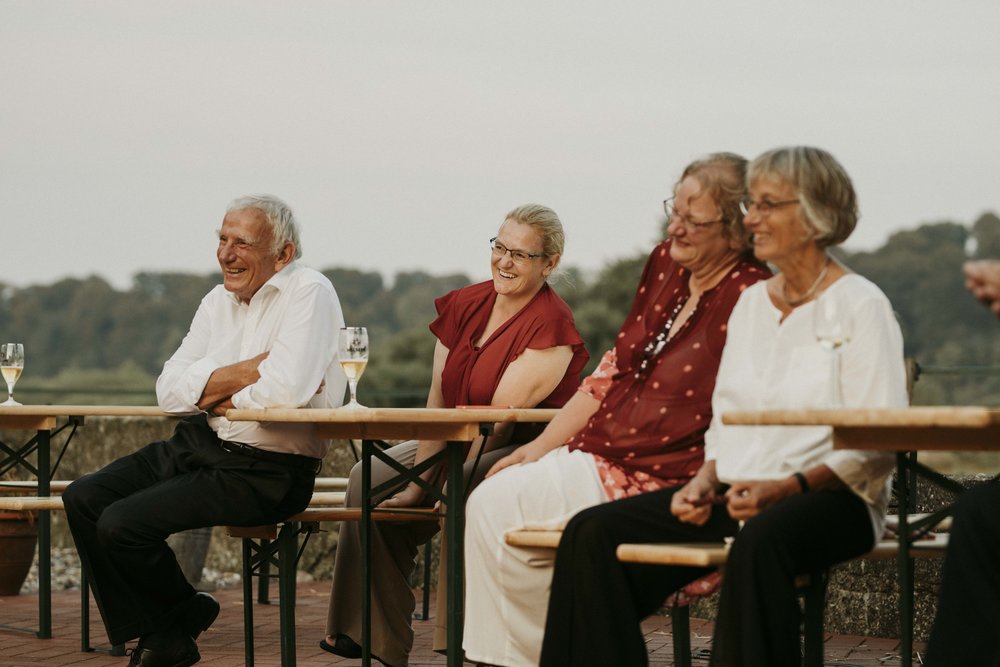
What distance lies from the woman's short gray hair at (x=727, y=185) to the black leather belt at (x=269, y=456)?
1746 millimetres

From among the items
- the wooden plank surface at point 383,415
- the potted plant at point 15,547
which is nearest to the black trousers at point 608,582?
the wooden plank surface at point 383,415

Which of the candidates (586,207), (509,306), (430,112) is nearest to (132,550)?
(509,306)

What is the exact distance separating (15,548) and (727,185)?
16.5 feet

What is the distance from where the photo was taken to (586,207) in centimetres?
2219

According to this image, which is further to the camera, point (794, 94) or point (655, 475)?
point (794, 94)

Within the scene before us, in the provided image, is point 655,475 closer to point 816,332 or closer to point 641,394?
point 641,394

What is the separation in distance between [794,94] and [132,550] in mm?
18247

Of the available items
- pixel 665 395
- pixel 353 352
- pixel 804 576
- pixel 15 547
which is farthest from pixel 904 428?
pixel 15 547

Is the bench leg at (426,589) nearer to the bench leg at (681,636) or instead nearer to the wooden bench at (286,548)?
the wooden bench at (286,548)

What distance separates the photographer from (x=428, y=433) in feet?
13.6

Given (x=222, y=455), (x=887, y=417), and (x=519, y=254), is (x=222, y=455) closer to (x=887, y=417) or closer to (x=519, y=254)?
(x=519, y=254)

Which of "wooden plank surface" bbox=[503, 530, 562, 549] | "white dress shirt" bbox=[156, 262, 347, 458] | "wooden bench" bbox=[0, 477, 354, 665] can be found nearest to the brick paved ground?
"wooden bench" bbox=[0, 477, 354, 665]

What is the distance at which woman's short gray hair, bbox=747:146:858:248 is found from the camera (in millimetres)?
3225

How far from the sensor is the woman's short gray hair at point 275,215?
4809 millimetres
